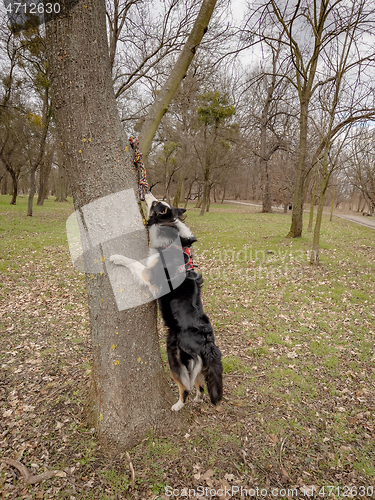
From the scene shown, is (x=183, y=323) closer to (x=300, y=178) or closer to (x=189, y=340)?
(x=189, y=340)

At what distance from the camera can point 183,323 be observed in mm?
2857

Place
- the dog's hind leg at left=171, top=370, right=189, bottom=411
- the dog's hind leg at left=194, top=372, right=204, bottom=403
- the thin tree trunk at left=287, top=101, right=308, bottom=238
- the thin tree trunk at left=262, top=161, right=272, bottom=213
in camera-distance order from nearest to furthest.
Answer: the dog's hind leg at left=171, top=370, right=189, bottom=411 → the dog's hind leg at left=194, top=372, right=204, bottom=403 → the thin tree trunk at left=287, top=101, right=308, bottom=238 → the thin tree trunk at left=262, top=161, right=272, bottom=213

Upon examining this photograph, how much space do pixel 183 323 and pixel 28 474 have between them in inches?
70.4

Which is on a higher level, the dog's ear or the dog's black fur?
the dog's ear

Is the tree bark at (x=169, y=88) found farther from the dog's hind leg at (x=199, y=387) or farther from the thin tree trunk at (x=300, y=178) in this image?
the thin tree trunk at (x=300, y=178)

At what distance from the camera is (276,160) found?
31.0m

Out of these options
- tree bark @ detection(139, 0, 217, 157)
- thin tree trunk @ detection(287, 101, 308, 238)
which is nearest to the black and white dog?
tree bark @ detection(139, 0, 217, 157)

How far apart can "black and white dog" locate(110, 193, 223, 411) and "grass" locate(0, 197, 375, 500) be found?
1.73ft

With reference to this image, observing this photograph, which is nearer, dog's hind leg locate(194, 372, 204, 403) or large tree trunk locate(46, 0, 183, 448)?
large tree trunk locate(46, 0, 183, 448)

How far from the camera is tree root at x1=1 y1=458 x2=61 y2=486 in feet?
7.25

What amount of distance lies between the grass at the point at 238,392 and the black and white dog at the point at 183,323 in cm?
53

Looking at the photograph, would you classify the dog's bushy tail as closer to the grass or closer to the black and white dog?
the black and white dog

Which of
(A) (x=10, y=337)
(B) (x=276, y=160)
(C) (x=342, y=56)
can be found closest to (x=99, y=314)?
(A) (x=10, y=337)

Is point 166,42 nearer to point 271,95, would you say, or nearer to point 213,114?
point 213,114
